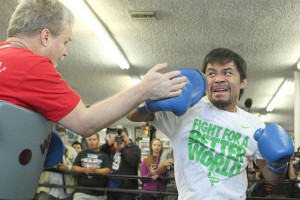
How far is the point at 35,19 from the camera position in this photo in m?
1.30

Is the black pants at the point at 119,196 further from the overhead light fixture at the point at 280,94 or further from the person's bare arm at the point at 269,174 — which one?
the overhead light fixture at the point at 280,94

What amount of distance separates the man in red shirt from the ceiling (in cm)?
371

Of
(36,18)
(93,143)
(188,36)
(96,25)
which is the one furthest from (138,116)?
(188,36)

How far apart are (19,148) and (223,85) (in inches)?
44.2

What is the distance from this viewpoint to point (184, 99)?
4.42ft

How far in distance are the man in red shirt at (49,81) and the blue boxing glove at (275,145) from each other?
0.53 m

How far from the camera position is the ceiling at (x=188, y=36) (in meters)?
5.00

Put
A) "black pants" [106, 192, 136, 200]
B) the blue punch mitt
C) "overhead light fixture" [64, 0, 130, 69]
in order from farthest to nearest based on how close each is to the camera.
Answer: "overhead light fixture" [64, 0, 130, 69] < "black pants" [106, 192, 136, 200] < the blue punch mitt

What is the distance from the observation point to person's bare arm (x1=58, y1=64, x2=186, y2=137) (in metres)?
1.19

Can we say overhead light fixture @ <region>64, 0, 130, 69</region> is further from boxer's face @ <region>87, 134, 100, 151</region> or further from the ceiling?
boxer's face @ <region>87, 134, 100, 151</region>

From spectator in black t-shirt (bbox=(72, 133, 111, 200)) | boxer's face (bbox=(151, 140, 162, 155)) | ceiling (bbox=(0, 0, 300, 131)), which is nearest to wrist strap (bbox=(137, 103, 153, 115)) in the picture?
spectator in black t-shirt (bbox=(72, 133, 111, 200))

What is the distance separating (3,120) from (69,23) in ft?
1.65

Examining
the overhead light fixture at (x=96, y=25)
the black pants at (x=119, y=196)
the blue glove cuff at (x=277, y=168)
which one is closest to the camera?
the blue glove cuff at (x=277, y=168)

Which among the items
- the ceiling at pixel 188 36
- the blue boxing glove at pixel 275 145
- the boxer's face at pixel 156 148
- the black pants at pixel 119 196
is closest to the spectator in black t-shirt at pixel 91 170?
the black pants at pixel 119 196
